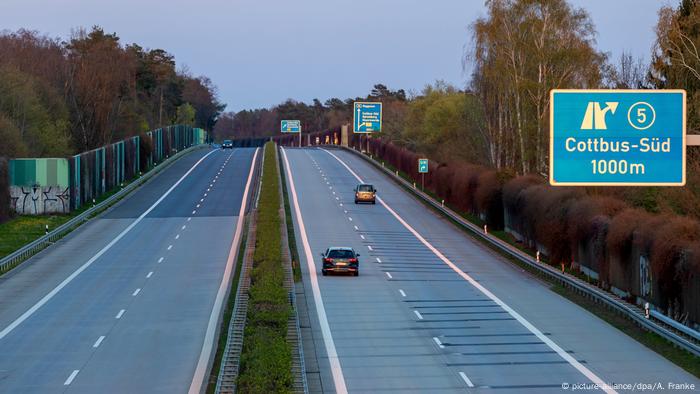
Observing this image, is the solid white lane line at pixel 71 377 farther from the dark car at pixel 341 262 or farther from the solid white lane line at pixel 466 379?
the dark car at pixel 341 262

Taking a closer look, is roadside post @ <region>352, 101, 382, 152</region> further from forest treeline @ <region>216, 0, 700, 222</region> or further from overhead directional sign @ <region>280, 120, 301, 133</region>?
overhead directional sign @ <region>280, 120, 301, 133</region>

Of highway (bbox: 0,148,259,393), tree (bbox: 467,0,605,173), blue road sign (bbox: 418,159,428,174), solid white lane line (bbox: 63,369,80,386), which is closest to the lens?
solid white lane line (bbox: 63,369,80,386)

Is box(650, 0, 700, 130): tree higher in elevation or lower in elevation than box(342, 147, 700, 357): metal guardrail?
higher

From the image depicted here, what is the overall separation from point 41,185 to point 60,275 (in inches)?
954

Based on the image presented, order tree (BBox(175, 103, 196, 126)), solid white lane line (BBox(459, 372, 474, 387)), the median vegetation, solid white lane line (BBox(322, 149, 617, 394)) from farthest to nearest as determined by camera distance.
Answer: tree (BBox(175, 103, 196, 126)) < solid white lane line (BBox(322, 149, 617, 394)) < solid white lane line (BBox(459, 372, 474, 387)) < the median vegetation

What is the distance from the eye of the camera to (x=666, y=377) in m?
23.0

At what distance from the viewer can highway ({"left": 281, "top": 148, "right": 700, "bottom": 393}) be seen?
900 inches

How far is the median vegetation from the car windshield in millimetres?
2099

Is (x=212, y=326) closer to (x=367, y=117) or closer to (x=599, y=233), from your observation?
(x=599, y=233)

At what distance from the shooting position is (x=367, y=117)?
113188 mm

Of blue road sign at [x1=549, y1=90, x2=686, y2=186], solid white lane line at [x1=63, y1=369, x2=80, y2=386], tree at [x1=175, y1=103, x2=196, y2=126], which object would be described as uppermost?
tree at [x1=175, y1=103, x2=196, y2=126]

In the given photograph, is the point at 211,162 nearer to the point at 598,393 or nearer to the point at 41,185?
the point at 41,185

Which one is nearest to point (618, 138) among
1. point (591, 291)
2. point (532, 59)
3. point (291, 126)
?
point (591, 291)

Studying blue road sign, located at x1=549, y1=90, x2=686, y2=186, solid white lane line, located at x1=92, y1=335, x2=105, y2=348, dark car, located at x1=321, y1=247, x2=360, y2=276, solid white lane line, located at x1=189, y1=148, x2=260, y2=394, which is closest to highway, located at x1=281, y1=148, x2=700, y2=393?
dark car, located at x1=321, y1=247, x2=360, y2=276
